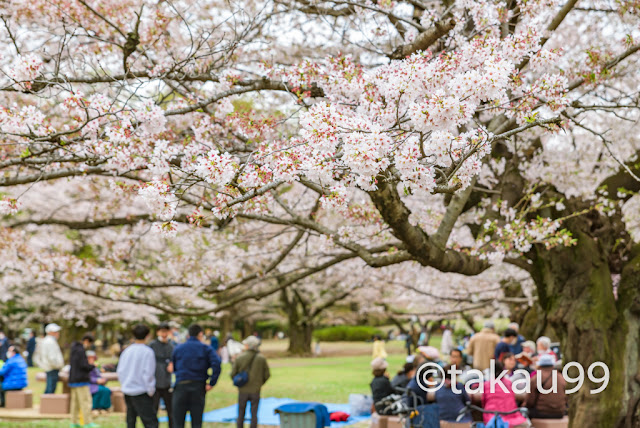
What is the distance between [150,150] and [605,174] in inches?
263

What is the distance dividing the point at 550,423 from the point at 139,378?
4.66 meters

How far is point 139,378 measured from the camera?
691cm

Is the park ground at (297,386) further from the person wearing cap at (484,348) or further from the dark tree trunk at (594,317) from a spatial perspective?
the dark tree trunk at (594,317)

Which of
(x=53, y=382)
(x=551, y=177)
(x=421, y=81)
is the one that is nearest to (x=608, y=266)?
(x=551, y=177)

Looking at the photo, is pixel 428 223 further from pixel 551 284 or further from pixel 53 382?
pixel 53 382

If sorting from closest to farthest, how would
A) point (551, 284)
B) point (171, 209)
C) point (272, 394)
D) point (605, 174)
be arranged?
point (171, 209), point (551, 284), point (605, 174), point (272, 394)

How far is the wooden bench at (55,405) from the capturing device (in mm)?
11273

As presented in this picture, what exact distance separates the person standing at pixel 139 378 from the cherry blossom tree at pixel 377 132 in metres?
0.79

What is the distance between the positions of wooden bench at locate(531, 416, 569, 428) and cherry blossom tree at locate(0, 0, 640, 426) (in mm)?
214

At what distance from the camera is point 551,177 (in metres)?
7.91

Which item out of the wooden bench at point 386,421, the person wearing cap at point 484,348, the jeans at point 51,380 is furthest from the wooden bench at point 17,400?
the person wearing cap at point 484,348

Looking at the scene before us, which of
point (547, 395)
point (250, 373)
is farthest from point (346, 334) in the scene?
point (547, 395)

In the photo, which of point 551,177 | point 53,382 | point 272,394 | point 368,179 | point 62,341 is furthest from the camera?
point 62,341

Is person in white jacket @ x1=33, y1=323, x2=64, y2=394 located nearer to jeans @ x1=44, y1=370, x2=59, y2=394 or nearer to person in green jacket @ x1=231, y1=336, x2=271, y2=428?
jeans @ x1=44, y1=370, x2=59, y2=394
